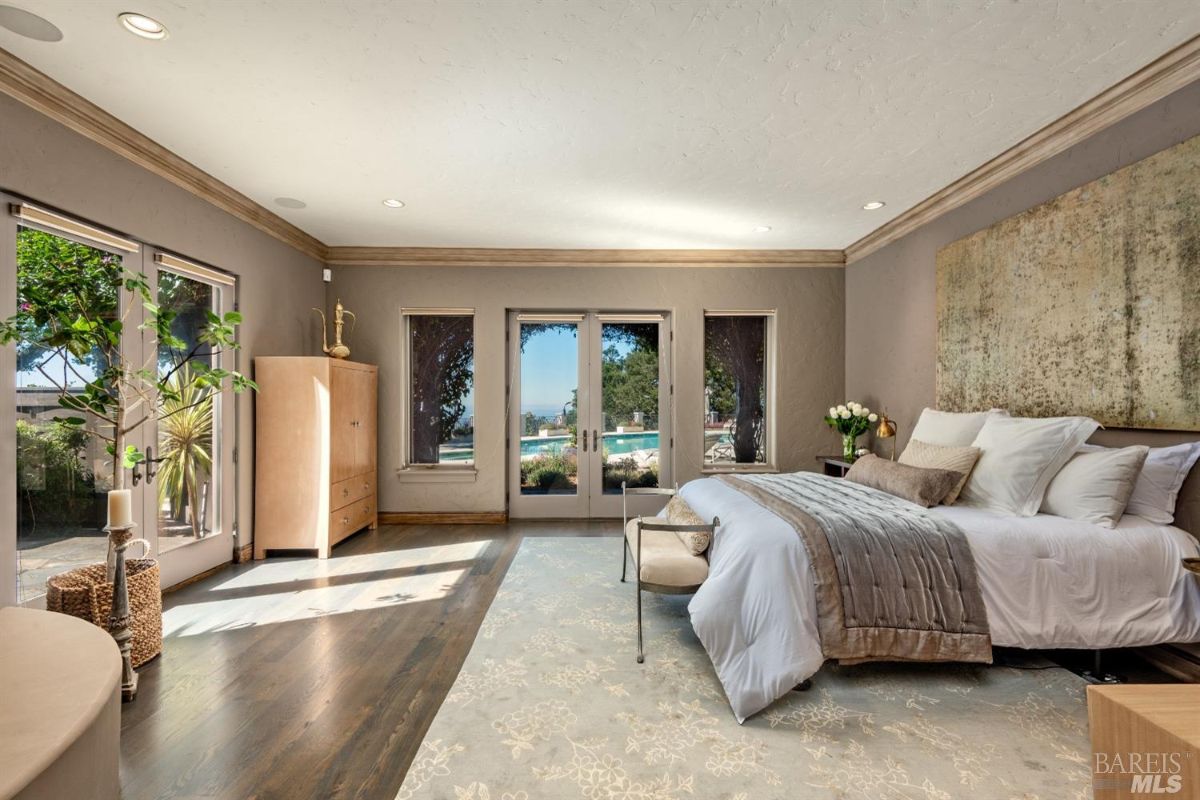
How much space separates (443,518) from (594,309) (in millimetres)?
2520

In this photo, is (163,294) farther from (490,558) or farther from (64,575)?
(490,558)

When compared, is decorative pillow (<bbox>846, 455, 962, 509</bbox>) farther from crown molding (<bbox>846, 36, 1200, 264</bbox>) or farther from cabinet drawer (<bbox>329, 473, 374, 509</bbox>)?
cabinet drawer (<bbox>329, 473, 374, 509</bbox>)

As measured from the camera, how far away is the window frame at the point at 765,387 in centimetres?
537

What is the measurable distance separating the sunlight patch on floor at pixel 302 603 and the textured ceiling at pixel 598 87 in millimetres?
2647

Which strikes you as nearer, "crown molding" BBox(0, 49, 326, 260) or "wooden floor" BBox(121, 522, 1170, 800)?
"wooden floor" BBox(121, 522, 1170, 800)

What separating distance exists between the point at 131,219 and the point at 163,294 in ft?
1.69

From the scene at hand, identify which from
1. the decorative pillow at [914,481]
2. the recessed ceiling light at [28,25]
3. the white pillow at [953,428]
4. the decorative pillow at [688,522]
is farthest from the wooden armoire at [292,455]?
the white pillow at [953,428]

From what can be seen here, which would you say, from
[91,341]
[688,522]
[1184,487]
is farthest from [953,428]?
[91,341]

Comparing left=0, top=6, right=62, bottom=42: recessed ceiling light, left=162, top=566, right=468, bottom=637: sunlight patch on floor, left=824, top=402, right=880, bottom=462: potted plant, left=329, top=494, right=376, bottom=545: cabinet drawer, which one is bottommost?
left=162, top=566, right=468, bottom=637: sunlight patch on floor

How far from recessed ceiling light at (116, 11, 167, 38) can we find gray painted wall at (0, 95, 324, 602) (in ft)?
2.64

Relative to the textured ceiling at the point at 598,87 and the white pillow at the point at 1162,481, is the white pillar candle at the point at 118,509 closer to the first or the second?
the textured ceiling at the point at 598,87

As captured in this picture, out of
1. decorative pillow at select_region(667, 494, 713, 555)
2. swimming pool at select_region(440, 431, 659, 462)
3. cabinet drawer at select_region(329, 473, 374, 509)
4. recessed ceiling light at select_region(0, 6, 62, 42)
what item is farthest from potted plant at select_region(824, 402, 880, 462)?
recessed ceiling light at select_region(0, 6, 62, 42)

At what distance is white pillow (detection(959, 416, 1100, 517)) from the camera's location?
257cm

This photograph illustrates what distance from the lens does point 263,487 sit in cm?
418
